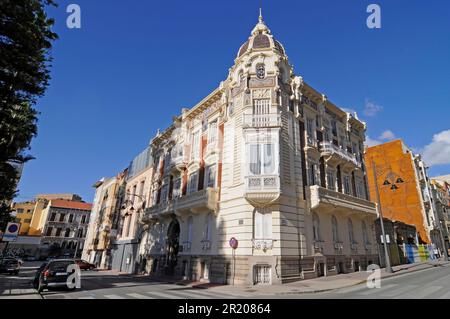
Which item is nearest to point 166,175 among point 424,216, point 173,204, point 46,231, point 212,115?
point 173,204

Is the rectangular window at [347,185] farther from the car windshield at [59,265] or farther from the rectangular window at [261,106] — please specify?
the car windshield at [59,265]

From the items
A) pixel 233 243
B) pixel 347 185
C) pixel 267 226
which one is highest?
pixel 347 185

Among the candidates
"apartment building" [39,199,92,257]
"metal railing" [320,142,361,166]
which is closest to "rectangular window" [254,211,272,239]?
"metal railing" [320,142,361,166]

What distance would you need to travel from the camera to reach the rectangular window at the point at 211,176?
2179 centimetres

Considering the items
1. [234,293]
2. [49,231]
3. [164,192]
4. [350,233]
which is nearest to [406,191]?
[350,233]

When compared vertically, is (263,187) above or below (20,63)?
below

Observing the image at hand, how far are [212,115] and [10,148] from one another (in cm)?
1578

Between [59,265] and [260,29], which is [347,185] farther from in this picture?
[59,265]

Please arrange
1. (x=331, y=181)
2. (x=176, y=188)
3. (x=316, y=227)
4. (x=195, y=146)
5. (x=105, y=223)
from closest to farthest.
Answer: (x=316, y=227) → (x=331, y=181) → (x=195, y=146) → (x=176, y=188) → (x=105, y=223)

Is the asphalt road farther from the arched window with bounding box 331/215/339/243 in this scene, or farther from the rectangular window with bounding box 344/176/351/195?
the rectangular window with bounding box 344/176/351/195

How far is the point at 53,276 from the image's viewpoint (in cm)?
1344

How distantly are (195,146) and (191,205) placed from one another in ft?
23.1

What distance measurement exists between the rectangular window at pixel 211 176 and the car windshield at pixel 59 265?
36.7 ft

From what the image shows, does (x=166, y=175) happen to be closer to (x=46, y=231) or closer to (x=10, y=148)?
(x=10, y=148)
